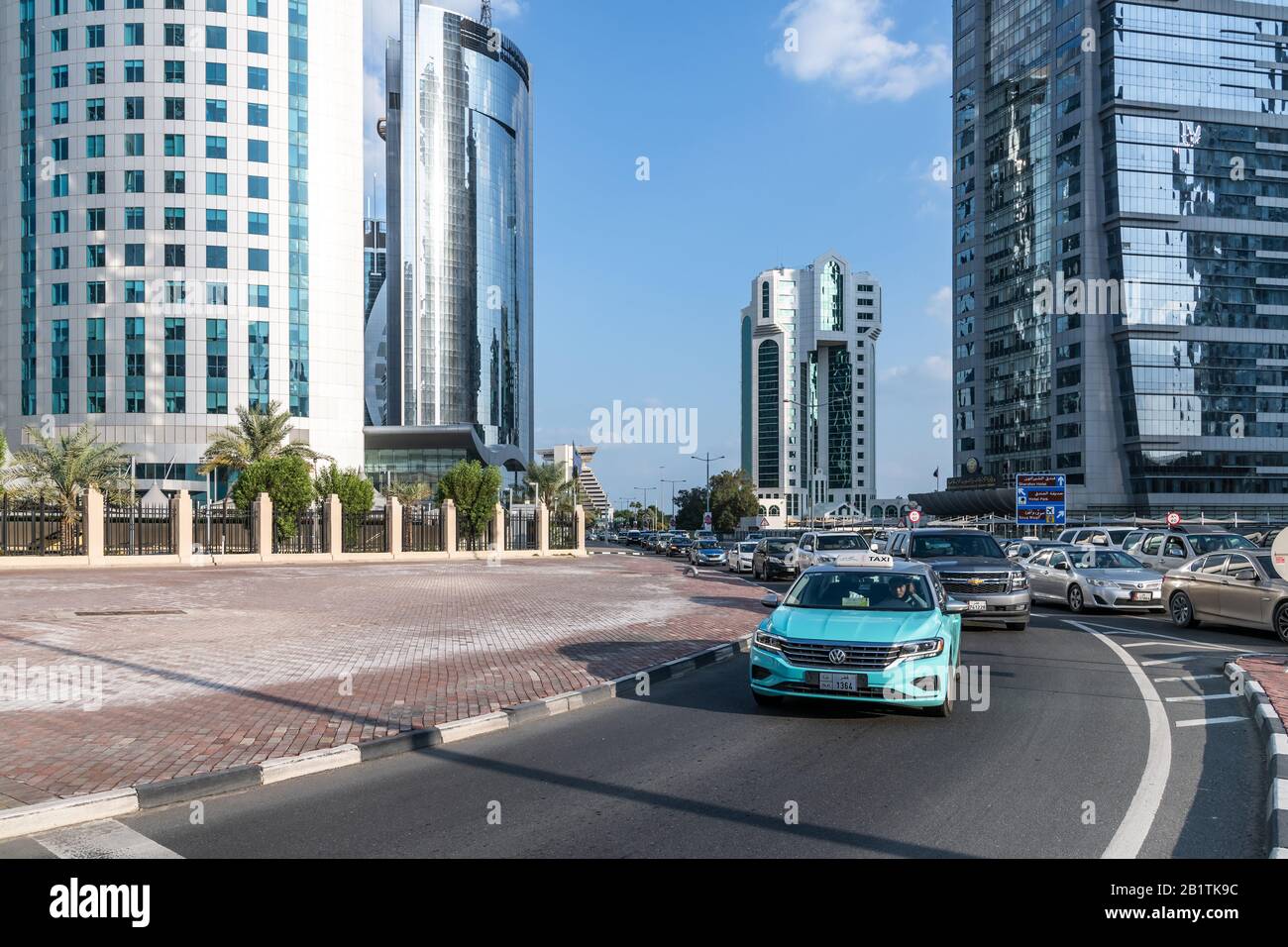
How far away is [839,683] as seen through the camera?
8.22 metres

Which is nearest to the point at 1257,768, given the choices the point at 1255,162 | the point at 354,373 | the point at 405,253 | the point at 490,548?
the point at 490,548

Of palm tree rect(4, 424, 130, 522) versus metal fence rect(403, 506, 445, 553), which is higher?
palm tree rect(4, 424, 130, 522)

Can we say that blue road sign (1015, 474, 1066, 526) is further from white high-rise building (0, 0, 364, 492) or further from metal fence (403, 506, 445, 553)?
white high-rise building (0, 0, 364, 492)

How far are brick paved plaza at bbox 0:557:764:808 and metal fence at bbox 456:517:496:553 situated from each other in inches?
936

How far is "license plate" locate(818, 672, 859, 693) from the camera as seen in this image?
8164 mm

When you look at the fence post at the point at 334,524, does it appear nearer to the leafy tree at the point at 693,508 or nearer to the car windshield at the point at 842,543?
the car windshield at the point at 842,543

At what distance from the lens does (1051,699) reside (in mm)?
9492

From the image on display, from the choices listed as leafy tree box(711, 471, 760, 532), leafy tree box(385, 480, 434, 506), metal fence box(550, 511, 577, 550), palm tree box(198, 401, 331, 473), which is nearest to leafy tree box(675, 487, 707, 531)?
leafy tree box(711, 471, 760, 532)

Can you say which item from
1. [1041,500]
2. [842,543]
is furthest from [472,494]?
[1041,500]

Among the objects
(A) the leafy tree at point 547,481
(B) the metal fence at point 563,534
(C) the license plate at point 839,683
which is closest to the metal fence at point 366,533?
(B) the metal fence at point 563,534

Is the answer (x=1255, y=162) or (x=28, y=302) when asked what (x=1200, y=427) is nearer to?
(x=1255, y=162)

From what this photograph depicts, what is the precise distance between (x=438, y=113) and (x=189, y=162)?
65.4m

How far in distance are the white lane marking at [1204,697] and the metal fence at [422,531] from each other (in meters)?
39.3

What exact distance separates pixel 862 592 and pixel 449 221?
133044 mm
